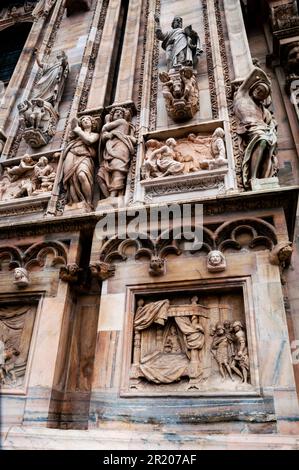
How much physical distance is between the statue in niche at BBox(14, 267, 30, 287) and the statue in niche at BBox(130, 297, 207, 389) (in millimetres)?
1654

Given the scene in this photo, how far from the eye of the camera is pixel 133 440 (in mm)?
3236

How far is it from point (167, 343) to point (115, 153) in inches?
123

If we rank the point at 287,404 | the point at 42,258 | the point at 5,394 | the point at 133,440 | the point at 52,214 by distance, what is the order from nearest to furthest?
1. the point at 133,440
2. the point at 287,404
3. the point at 5,394
4. the point at 42,258
5. the point at 52,214

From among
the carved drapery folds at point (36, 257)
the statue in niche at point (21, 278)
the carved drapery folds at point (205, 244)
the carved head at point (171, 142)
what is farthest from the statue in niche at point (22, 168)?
the carved drapery folds at point (205, 244)

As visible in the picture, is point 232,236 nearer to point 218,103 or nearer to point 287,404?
point 287,404

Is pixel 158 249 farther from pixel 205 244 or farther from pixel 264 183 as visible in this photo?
pixel 264 183

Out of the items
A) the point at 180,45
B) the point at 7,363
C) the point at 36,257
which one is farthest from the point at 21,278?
the point at 180,45

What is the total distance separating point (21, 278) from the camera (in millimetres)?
5340

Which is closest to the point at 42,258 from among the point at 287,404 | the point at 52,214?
the point at 52,214

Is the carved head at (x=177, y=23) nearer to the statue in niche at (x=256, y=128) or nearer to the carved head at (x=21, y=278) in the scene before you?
the statue in niche at (x=256, y=128)

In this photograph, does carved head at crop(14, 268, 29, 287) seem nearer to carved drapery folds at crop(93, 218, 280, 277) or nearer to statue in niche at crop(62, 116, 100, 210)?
carved drapery folds at crop(93, 218, 280, 277)

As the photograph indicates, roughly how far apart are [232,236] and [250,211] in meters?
0.42

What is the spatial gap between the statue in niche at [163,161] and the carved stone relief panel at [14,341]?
266cm
